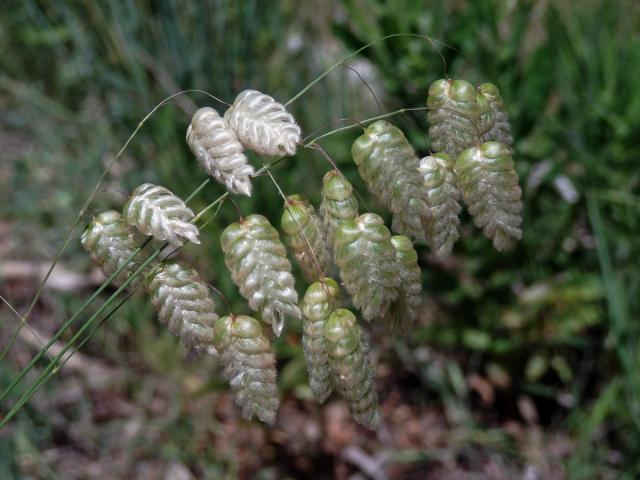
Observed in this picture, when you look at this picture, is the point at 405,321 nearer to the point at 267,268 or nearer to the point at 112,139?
the point at 267,268

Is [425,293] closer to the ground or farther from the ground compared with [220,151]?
closer to the ground

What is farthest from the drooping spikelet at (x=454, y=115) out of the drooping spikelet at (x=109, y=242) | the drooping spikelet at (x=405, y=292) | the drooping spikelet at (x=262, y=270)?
the drooping spikelet at (x=109, y=242)

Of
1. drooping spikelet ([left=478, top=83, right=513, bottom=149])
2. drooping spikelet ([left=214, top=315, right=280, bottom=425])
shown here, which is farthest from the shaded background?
drooping spikelet ([left=214, top=315, right=280, bottom=425])

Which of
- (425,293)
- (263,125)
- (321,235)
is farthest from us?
(425,293)

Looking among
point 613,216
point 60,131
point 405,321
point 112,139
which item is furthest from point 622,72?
point 60,131

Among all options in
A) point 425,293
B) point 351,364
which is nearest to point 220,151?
point 351,364

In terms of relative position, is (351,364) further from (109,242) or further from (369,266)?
(109,242)

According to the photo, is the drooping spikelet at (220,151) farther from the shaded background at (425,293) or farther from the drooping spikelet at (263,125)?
the shaded background at (425,293)
